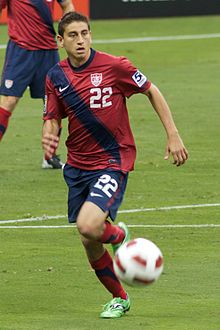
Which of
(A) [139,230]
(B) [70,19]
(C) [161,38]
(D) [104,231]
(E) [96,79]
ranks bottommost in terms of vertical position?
(C) [161,38]

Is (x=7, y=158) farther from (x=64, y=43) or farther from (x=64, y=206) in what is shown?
(x=64, y=43)

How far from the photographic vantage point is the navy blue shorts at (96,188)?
9320 mm

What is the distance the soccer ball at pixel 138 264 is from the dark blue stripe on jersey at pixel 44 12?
7.33 metres

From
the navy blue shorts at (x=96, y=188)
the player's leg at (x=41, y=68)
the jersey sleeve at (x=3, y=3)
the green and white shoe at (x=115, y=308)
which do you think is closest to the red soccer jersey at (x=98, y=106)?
the navy blue shorts at (x=96, y=188)

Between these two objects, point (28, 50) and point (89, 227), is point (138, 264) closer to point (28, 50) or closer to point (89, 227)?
point (89, 227)

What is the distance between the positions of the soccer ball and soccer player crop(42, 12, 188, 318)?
822mm

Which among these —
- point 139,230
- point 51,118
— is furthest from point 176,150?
point 139,230

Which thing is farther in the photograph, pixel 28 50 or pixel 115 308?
pixel 28 50

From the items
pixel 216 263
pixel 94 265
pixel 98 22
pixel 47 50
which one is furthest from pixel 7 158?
pixel 98 22

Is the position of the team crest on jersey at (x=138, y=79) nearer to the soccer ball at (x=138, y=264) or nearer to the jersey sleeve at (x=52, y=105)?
the jersey sleeve at (x=52, y=105)

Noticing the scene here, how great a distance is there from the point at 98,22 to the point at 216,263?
23831mm

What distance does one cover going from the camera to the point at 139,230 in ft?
40.7

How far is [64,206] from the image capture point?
13773mm

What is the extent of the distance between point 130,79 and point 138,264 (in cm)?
176
